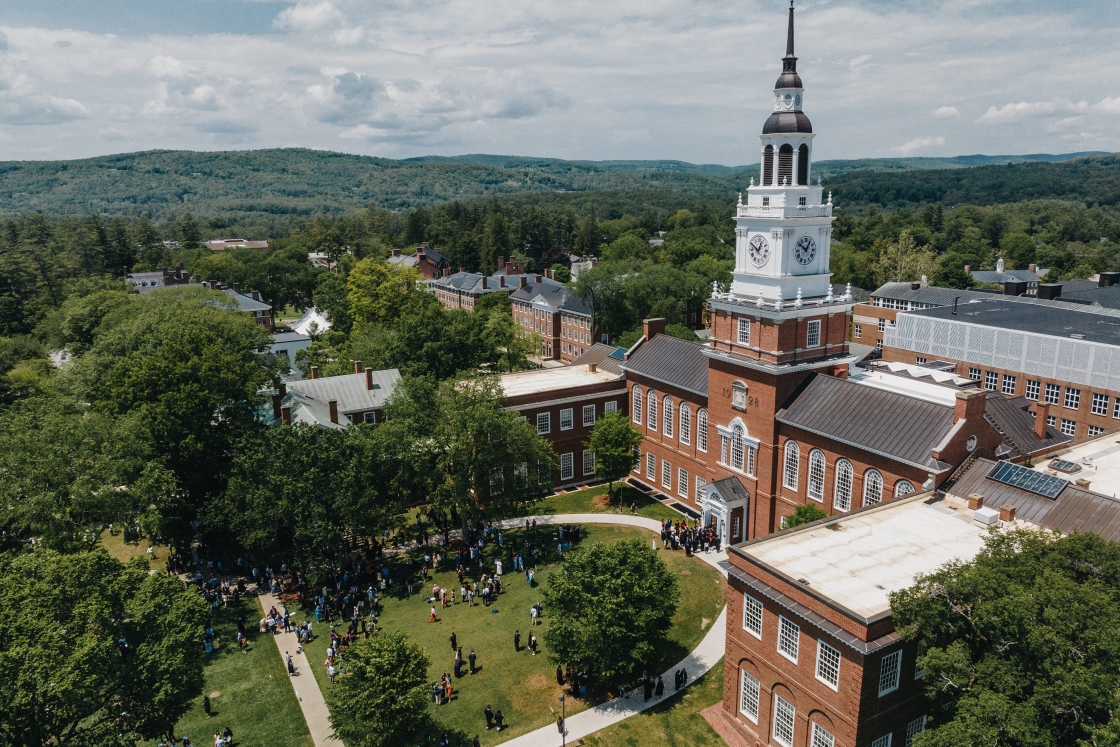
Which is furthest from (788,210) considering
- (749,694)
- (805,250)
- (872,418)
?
(749,694)

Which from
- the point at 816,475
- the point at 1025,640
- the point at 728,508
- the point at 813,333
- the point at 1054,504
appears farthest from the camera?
the point at 728,508

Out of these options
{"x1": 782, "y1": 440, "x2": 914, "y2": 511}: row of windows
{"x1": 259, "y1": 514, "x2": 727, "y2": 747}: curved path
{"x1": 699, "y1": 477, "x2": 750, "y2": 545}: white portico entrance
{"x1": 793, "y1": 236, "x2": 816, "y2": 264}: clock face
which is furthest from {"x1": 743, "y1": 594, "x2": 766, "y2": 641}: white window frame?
{"x1": 793, "y1": 236, "x2": 816, "y2": 264}: clock face

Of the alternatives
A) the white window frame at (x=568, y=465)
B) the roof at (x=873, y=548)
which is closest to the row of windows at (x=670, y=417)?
the white window frame at (x=568, y=465)

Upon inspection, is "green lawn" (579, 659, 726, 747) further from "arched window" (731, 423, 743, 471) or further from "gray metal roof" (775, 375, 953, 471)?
"arched window" (731, 423, 743, 471)

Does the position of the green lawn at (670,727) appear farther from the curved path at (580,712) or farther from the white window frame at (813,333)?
the white window frame at (813,333)

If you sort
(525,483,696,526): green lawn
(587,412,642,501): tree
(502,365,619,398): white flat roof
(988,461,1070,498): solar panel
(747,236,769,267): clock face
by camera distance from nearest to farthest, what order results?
(988,461,1070,498): solar panel < (747,236,769,267): clock face < (587,412,642,501): tree < (525,483,696,526): green lawn < (502,365,619,398): white flat roof

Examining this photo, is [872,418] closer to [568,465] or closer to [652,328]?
[652,328]
